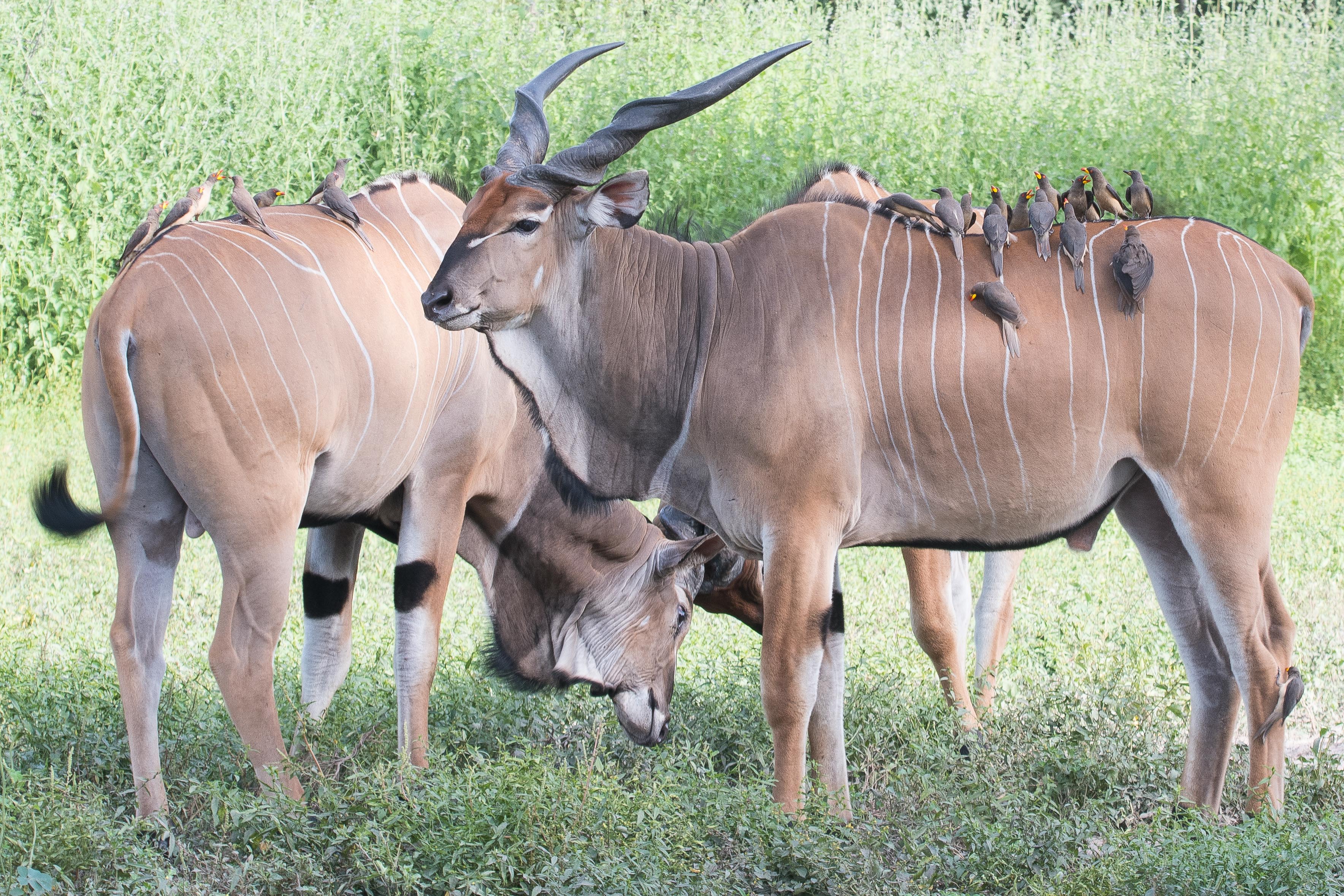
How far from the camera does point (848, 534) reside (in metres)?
3.93

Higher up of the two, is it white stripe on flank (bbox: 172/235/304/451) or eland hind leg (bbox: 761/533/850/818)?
white stripe on flank (bbox: 172/235/304/451)

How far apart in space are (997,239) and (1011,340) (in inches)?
12.5

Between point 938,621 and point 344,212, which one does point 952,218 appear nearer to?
point 938,621

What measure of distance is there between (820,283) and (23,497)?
20.2 feet

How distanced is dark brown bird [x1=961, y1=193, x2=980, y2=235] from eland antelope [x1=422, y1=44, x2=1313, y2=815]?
676mm

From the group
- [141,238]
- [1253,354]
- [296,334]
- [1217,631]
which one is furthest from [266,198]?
[1217,631]

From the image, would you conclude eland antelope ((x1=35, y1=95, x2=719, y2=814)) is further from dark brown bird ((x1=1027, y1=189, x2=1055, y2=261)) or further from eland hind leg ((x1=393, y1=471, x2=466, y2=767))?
dark brown bird ((x1=1027, y1=189, x2=1055, y2=261))

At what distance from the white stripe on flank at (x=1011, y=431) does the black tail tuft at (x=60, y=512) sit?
269cm

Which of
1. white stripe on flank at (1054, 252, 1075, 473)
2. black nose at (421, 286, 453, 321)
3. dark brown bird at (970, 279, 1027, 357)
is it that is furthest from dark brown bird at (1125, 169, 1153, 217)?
black nose at (421, 286, 453, 321)

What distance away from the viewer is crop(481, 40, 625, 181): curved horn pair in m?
3.94

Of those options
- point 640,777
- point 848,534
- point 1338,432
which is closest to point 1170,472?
point 848,534

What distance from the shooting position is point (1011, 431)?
387cm

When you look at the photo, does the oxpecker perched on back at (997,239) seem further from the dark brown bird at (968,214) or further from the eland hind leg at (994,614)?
the eland hind leg at (994,614)

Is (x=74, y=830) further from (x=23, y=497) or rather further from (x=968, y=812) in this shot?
(x=23, y=497)
